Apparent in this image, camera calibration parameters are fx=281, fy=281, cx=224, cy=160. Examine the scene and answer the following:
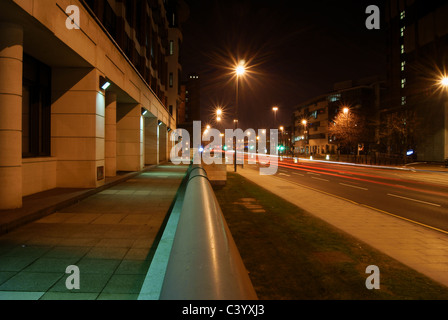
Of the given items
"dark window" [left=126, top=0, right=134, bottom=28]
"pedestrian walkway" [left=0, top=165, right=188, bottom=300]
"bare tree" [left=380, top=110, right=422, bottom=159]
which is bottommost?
"pedestrian walkway" [left=0, top=165, right=188, bottom=300]

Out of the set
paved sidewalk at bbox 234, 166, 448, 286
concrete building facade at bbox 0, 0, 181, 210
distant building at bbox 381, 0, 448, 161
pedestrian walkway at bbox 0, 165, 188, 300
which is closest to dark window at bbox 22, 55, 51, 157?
concrete building facade at bbox 0, 0, 181, 210

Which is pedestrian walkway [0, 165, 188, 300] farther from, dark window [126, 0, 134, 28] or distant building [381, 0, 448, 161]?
distant building [381, 0, 448, 161]

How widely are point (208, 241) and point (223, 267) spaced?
45 centimetres

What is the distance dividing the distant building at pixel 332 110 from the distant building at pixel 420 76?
13.0 meters

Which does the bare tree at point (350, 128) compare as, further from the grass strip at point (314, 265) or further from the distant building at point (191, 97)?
the distant building at point (191, 97)

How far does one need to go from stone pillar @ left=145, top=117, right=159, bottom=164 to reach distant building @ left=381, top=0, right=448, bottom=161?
36467mm

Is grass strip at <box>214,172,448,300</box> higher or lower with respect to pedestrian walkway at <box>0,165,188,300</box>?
lower

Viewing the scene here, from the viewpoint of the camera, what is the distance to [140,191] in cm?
1242

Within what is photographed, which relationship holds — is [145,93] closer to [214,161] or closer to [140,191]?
→ [214,161]

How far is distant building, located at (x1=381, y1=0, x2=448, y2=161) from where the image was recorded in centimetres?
4316

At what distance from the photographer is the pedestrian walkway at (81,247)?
380 centimetres

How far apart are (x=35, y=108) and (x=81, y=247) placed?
7.89 metres

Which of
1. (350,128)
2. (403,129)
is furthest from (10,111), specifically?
(350,128)
